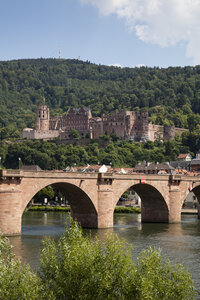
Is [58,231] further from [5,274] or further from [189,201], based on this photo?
[189,201]

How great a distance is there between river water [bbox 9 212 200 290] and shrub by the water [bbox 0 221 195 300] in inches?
357

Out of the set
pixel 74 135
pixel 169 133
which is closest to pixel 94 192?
pixel 169 133

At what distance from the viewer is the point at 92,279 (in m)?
21.8

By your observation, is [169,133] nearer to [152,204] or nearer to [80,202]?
[152,204]

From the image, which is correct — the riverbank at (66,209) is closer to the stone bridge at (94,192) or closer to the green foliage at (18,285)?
Answer: the stone bridge at (94,192)

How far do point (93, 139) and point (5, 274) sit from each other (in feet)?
516

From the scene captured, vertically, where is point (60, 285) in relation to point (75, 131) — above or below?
below

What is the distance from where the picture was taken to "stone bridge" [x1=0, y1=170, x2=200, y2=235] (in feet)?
155

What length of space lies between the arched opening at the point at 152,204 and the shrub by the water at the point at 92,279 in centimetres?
4041

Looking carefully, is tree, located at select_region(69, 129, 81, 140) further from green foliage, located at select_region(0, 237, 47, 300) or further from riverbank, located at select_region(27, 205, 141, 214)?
green foliage, located at select_region(0, 237, 47, 300)

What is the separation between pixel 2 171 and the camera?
47.2 metres

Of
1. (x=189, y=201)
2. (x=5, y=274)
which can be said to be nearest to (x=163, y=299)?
(x=5, y=274)

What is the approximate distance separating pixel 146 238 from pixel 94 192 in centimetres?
768

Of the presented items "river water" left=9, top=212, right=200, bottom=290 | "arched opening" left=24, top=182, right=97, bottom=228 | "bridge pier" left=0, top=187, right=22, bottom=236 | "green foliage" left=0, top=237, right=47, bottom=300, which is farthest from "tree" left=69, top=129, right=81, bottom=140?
"green foliage" left=0, top=237, right=47, bottom=300
